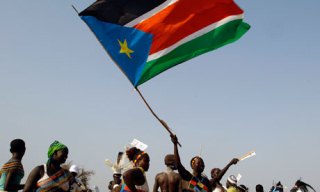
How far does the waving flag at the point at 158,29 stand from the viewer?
661 centimetres

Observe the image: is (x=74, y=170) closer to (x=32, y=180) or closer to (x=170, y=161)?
(x=170, y=161)

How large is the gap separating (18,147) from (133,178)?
6.87 ft

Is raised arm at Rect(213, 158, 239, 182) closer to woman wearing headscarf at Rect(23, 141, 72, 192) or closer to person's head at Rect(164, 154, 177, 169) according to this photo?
person's head at Rect(164, 154, 177, 169)

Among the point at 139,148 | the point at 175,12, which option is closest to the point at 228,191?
the point at 139,148

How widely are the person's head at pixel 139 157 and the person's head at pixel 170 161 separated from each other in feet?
3.27

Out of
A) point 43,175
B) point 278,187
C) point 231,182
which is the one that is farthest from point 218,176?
point 278,187

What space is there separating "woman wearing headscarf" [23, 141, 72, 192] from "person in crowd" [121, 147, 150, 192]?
34.5 inches

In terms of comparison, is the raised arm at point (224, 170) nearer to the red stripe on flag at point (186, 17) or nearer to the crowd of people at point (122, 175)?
the crowd of people at point (122, 175)

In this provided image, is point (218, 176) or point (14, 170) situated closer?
point (14, 170)

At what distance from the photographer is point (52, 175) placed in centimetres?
554

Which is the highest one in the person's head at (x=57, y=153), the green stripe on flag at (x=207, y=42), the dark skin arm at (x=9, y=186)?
the green stripe on flag at (x=207, y=42)

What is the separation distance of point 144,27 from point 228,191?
15.7ft

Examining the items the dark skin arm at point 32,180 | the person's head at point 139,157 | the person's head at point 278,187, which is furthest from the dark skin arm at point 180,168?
the person's head at point 278,187

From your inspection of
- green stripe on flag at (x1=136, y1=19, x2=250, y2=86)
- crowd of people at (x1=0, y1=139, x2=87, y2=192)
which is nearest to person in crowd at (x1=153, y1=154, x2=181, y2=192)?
green stripe on flag at (x1=136, y1=19, x2=250, y2=86)
